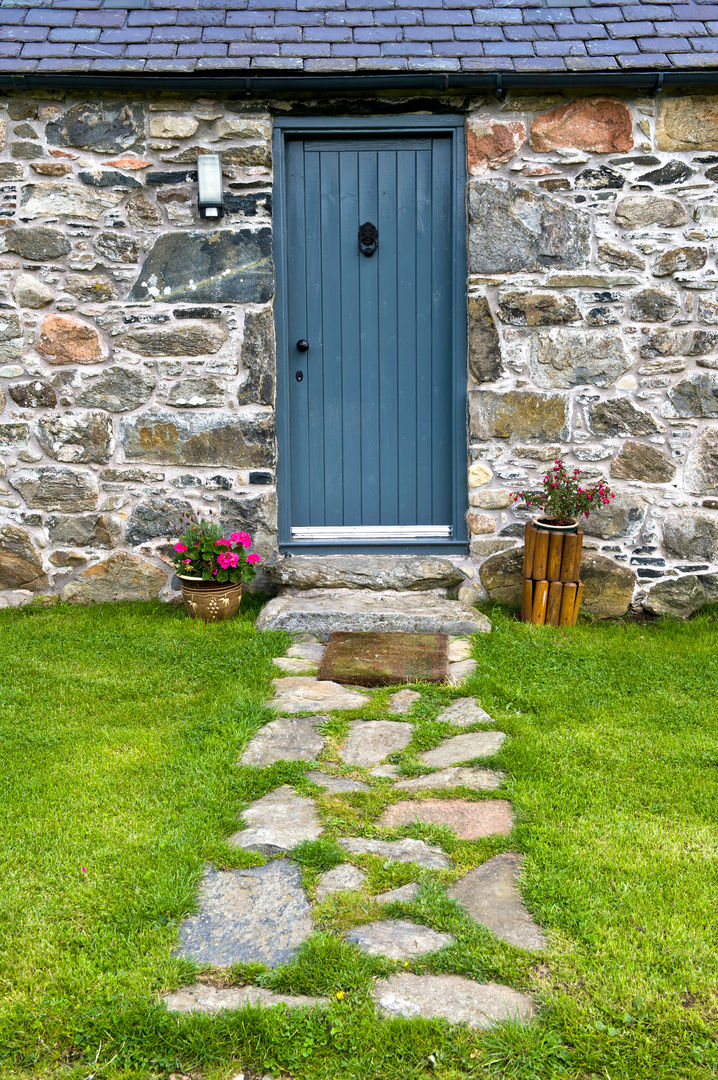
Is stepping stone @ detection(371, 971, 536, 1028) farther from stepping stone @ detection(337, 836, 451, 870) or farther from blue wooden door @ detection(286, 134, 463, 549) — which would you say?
blue wooden door @ detection(286, 134, 463, 549)

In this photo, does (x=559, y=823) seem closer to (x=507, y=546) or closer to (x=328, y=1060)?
(x=328, y=1060)

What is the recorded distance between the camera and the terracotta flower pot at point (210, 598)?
526 cm

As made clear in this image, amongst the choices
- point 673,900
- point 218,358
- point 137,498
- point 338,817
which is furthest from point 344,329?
point 673,900

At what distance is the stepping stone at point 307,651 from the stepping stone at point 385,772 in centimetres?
121

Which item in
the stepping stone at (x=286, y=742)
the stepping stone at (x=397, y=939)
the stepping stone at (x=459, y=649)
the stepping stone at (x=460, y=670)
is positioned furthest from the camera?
the stepping stone at (x=459, y=649)

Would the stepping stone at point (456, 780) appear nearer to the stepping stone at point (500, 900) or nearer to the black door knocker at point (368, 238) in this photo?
the stepping stone at point (500, 900)

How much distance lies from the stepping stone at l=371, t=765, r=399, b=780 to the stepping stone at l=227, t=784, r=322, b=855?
0.32 m

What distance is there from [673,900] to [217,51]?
186 inches

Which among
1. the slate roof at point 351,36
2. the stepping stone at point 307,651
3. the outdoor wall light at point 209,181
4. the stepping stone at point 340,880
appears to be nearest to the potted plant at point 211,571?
the stepping stone at point 307,651

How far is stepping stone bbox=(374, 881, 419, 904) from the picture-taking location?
2625mm

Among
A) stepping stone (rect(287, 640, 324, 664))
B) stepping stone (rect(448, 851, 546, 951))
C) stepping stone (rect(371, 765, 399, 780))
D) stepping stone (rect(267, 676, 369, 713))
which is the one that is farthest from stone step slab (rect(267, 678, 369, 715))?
stepping stone (rect(448, 851, 546, 951))

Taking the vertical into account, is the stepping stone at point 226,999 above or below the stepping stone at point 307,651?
below

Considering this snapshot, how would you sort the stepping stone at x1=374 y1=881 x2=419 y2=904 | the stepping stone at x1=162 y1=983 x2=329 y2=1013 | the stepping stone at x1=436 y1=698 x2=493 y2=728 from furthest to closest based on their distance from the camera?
1. the stepping stone at x1=436 y1=698 x2=493 y2=728
2. the stepping stone at x1=374 y1=881 x2=419 y2=904
3. the stepping stone at x1=162 y1=983 x2=329 y2=1013

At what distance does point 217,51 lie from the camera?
511 cm
